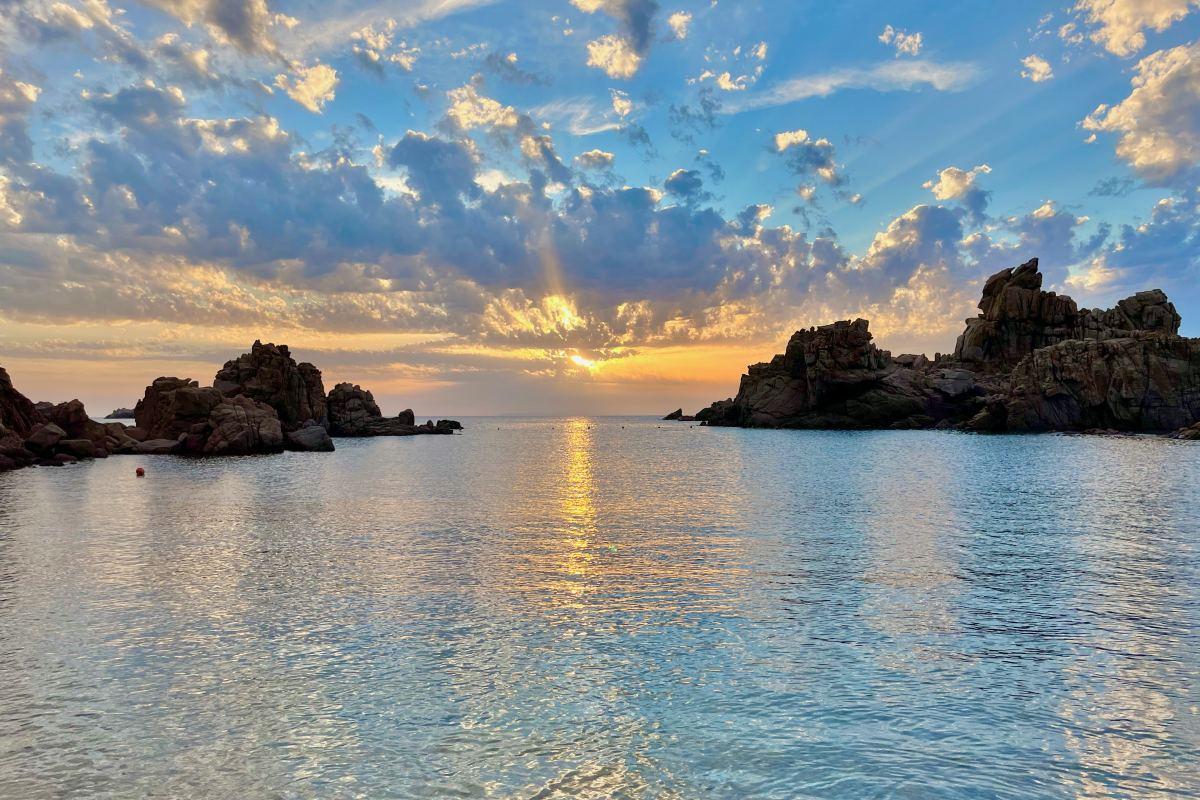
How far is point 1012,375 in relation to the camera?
123m

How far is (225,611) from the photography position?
19719mm

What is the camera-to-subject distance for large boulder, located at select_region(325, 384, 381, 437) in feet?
457

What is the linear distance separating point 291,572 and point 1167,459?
79313 mm

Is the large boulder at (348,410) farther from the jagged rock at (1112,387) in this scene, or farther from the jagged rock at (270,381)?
the jagged rock at (1112,387)

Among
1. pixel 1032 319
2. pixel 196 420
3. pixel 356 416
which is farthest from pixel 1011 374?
pixel 196 420

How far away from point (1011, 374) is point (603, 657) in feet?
442

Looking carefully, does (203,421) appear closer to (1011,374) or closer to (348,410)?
(348,410)

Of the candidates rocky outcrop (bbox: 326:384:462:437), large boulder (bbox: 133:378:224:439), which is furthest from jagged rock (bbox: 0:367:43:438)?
rocky outcrop (bbox: 326:384:462:437)

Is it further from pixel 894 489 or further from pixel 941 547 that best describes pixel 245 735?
pixel 894 489

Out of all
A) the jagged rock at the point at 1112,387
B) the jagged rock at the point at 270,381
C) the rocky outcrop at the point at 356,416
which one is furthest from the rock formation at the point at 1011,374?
the jagged rock at the point at 270,381

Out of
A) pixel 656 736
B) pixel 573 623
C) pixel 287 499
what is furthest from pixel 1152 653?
pixel 287 499

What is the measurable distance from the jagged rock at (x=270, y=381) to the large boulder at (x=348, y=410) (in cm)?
2286

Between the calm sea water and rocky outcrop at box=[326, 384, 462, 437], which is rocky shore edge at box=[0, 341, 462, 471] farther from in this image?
the calm sea water

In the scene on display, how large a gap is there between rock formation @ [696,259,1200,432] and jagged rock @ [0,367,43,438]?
127057 mm
